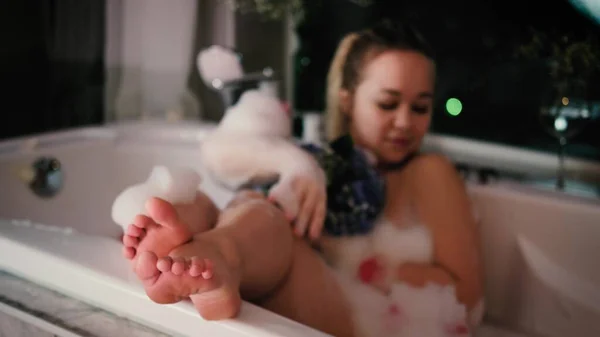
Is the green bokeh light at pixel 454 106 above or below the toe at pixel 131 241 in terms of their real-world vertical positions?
above

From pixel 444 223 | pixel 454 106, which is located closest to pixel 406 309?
pixel 444 223

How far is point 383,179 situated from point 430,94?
178 millimetres

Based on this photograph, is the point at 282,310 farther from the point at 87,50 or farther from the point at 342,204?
the point at 87,50

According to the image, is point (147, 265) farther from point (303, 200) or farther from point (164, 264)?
point (303, 200)

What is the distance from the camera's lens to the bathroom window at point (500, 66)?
4.36 feet

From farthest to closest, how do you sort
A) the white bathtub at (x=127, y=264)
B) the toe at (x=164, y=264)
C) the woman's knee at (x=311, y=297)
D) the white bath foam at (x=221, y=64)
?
the white bath foam at (x=221, y=64) → the woman's knee at (x=311, y=297) → the white bathtub at (x=127, y=264) → the toe at (x=164, y=264)

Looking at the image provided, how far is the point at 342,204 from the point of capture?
3.35 feet

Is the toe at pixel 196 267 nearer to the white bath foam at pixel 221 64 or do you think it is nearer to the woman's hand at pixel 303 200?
the woman's hand at pixel 303 200

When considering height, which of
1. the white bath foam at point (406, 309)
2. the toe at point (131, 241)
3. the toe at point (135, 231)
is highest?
the toe at point (135, 231)

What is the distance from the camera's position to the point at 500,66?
1446 millimetres

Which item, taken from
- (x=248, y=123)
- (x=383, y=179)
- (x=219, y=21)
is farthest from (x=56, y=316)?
(x=219, y=21)

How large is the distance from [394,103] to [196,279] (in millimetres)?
594

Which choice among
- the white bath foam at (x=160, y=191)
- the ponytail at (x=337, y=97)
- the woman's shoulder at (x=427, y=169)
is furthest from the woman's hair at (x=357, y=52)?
the white bath foam at (x=160, y=191)

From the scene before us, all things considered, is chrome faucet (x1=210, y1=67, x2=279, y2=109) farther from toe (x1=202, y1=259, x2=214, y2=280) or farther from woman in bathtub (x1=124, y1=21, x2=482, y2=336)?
toe (x1=202, y1=259, x2=214, y2=280)
